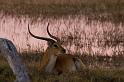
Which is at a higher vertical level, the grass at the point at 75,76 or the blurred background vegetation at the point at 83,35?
the blurred background vegetation at the point at 83,35

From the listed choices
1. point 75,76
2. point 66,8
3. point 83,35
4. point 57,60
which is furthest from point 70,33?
point 66,8

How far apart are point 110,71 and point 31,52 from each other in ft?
10.7

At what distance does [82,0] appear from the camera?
86.7 feet

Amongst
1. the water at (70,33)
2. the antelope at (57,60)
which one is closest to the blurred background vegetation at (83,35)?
the water at (70,33)

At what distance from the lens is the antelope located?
1052 cm

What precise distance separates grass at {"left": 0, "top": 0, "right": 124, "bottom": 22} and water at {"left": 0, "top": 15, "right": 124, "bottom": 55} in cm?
127

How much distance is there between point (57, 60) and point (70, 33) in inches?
199

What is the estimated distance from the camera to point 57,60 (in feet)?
36.2

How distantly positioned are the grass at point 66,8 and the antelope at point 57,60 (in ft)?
30.7

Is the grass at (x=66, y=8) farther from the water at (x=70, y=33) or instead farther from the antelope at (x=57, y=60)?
the antelope at (x=57, y=60)

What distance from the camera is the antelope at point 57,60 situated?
414 inches

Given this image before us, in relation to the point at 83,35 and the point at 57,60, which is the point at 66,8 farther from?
the point at 57,60

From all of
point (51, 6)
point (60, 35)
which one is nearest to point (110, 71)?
point (60, 35)

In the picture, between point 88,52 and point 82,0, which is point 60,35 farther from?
point 82,0
